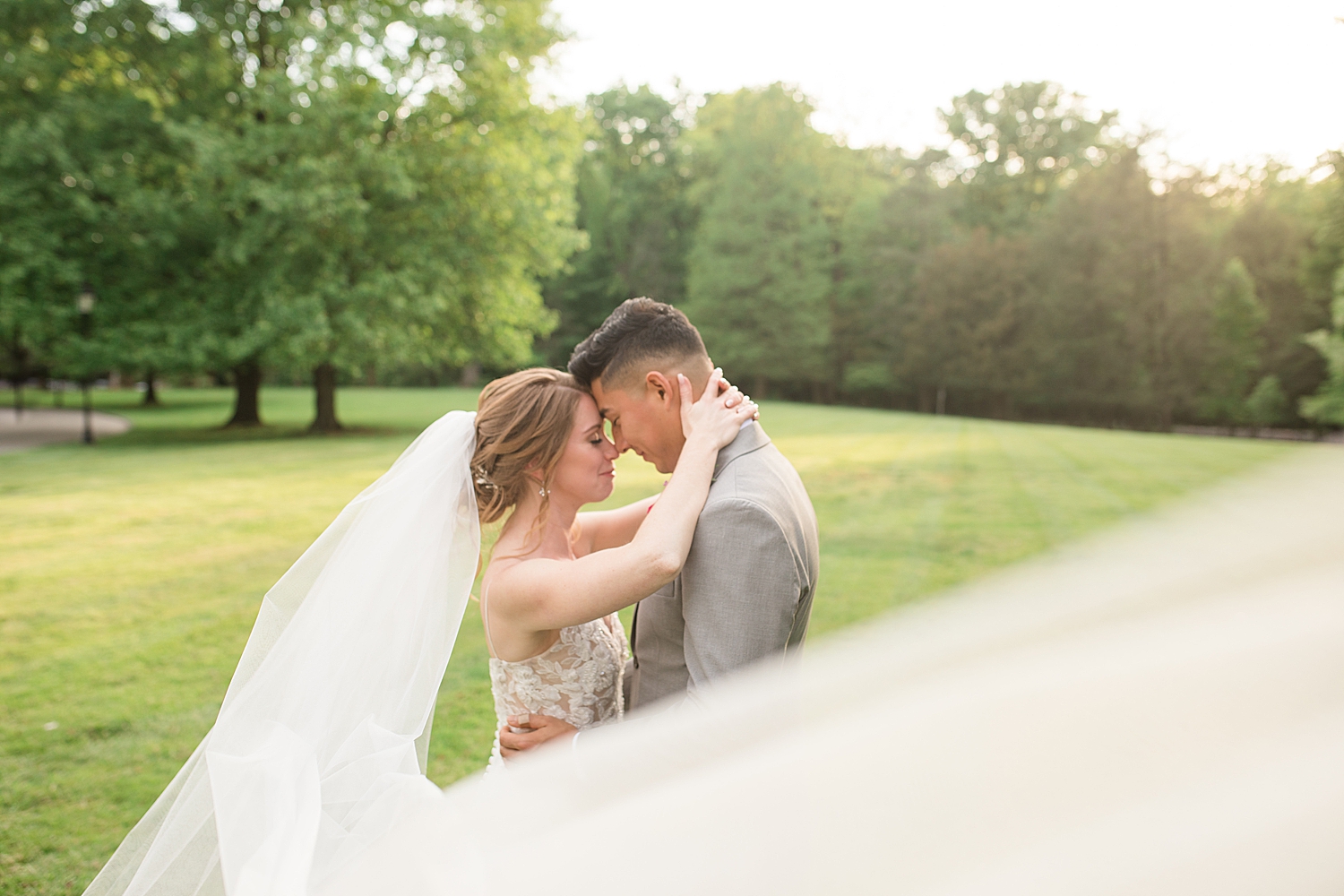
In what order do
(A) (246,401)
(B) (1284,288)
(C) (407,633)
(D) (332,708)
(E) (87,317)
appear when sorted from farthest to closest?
(B) (1284,288), (A) (246,401), (E) (87,317), (C) (407,633), (D) (332,708)

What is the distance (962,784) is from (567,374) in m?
2.75

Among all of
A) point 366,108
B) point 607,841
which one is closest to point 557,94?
point 366,108

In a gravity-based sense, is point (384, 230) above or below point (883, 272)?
below

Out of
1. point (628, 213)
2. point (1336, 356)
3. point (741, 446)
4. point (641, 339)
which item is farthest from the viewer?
point (628, 213)

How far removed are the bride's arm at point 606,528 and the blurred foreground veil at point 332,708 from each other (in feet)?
1.98

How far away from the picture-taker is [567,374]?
3363mm

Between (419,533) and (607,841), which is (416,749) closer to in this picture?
(419,533)

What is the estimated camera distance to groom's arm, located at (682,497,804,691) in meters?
2.32

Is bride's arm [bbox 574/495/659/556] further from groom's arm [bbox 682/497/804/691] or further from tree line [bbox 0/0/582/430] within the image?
tree line [bbox 0/0/582/430]

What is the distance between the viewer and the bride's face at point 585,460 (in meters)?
3.28

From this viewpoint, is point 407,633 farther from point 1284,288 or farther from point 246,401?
point 1284,288

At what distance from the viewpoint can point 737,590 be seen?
2.37 m

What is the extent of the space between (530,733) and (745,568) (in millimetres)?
1280

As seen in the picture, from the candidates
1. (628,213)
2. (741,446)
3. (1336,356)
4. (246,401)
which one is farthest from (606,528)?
(628,213)
